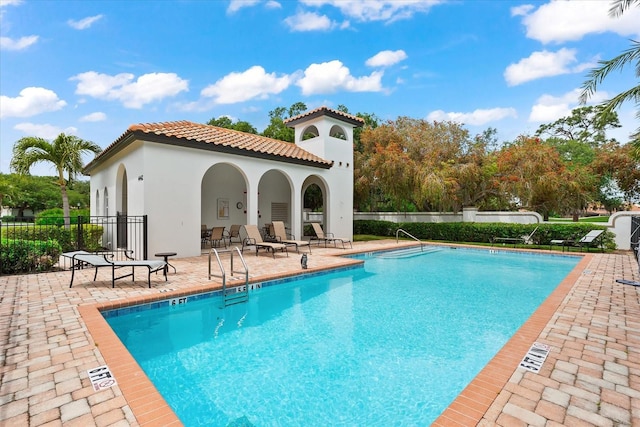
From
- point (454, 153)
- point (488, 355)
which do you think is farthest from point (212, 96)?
point (488, 355)

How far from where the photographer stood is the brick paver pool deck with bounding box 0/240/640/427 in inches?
113

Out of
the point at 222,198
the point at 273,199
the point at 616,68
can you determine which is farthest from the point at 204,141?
the point at 616,68

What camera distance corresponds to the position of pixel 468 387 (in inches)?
134

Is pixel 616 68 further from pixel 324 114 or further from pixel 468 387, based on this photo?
pixel 324 114

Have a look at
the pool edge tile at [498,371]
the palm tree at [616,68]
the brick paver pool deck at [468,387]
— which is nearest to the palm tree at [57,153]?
the brick paver pool deck at [468,387]

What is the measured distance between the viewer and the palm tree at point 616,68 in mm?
7961

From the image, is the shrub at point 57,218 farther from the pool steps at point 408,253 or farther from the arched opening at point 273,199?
the pool steps at point 408,253

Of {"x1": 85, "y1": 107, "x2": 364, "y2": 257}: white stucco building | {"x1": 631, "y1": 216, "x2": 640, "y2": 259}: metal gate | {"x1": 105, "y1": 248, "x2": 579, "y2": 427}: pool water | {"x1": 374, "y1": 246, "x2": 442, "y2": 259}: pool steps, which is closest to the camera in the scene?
{"x1": 105, "y1": 248, "x2": 579, "y2": 427}: pool water

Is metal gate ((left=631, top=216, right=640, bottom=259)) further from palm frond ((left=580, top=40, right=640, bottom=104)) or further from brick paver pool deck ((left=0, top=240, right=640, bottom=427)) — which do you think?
brick paver pool deck ((left=0, top=240, right=640, bottom=427))

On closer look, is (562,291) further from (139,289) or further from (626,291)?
(139,289)

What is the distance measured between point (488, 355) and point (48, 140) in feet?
77.8

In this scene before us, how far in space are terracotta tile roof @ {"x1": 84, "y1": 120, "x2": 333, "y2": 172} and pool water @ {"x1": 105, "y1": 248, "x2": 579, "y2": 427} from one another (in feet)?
22.0

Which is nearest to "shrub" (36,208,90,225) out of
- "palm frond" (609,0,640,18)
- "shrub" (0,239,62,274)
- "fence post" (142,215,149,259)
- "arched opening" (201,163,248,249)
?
"shrub" (0,239,62,274)

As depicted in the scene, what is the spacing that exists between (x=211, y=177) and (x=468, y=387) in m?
16.9
